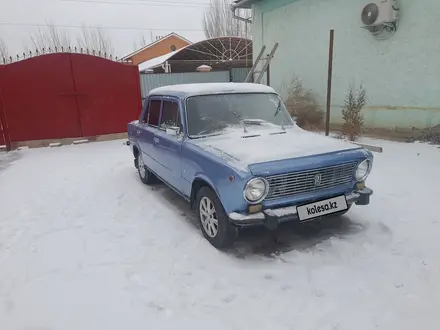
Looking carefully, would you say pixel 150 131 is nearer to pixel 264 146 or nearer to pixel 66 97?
pixel 264 146

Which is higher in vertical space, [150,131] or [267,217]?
[150,131]

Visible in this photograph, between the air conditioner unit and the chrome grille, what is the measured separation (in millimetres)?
6011

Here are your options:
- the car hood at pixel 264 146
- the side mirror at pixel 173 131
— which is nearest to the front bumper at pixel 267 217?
the car hood at pixel 264 146

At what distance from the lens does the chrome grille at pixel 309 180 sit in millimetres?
3082

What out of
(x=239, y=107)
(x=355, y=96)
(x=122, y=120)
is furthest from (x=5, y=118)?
(x=355, y=96)

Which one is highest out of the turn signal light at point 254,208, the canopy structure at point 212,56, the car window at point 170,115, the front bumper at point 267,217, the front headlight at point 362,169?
the canopy structure at point 212,56

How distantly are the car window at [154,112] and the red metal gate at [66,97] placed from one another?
5.22 metres

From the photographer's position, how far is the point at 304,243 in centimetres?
352

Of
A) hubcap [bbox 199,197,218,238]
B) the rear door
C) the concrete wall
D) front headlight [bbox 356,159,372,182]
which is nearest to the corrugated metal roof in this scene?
the concrete wall

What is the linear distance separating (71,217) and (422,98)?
7.72m

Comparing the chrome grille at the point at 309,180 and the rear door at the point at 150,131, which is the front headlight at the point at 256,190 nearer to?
the chrome grille at the point at 309,180

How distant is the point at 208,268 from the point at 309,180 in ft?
4.18

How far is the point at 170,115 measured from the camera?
14.8 feet

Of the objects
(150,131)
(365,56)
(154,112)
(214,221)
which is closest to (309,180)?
(214,221)
